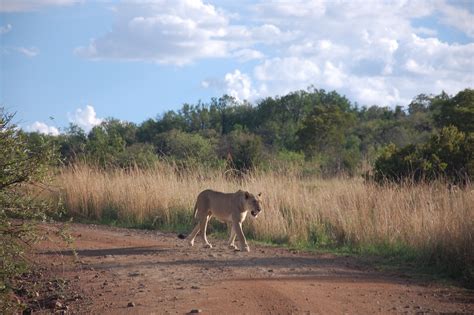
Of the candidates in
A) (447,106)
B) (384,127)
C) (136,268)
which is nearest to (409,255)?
(136,268)

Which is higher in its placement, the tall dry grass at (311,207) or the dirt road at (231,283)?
the tall dry grass at (311,207)

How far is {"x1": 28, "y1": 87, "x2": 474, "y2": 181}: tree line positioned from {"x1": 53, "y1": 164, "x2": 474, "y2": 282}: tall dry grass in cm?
125

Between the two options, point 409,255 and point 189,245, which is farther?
point 189,245

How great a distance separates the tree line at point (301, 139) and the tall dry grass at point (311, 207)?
49.2 inches

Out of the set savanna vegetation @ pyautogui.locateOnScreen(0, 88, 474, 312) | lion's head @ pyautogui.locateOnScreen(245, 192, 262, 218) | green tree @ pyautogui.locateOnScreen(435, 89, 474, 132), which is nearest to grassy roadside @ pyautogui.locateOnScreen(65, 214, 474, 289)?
savanna vegetation @ pyautogui.locateOnScreen(0, 88, 474, 312)

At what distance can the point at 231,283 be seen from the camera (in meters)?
8.48

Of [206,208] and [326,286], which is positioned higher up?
[206,208]

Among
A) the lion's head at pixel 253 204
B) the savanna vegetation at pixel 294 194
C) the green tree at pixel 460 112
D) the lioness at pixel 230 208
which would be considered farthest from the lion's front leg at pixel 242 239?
the green tree at pixel 460 112

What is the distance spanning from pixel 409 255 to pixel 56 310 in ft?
19.8

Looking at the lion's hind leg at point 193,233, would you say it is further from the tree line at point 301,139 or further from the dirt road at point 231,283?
the tree line at point 301,139

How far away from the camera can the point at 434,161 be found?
53.4 ft

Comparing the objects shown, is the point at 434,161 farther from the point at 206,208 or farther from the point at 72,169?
the point at 72,169

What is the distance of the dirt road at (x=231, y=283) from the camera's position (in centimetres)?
752

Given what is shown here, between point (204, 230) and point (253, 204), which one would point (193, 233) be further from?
point (253, 204)
